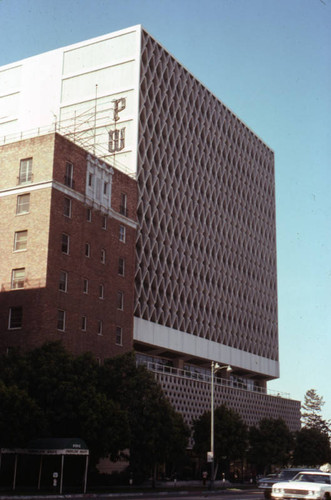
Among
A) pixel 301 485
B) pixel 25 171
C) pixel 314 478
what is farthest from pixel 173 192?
pixel 301 485

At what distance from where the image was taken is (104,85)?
9050 cm

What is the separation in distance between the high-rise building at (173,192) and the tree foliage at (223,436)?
652 centimetres

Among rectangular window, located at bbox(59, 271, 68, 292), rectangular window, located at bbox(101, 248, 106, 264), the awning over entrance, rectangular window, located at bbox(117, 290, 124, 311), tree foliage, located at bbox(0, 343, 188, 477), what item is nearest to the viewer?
the awning over entrance

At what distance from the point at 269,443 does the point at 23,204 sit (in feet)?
145

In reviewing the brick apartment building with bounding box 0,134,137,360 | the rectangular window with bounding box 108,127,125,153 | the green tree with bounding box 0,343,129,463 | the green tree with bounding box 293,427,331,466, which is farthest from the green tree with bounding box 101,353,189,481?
the green tree with bounding box 293,427,331,466

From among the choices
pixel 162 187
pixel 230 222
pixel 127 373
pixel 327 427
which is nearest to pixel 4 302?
pixel 127 373

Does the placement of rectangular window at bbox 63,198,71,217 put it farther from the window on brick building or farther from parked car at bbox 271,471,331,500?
parked car at bbox 271,471,331,500

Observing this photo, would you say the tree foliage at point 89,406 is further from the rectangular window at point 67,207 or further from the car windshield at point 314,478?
the car windshield at point 314,478

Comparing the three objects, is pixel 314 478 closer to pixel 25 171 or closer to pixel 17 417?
pixel 17 417

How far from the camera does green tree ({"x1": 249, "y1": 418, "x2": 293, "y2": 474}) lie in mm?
86750

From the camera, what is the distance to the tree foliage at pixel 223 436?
244 ft

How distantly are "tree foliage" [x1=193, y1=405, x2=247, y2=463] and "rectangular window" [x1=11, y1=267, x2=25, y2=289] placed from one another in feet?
89.0

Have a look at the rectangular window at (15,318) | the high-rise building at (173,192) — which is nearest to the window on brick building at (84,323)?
the rectangular window at (15,318)

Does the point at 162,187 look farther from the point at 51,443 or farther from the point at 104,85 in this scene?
the point at 51,443
